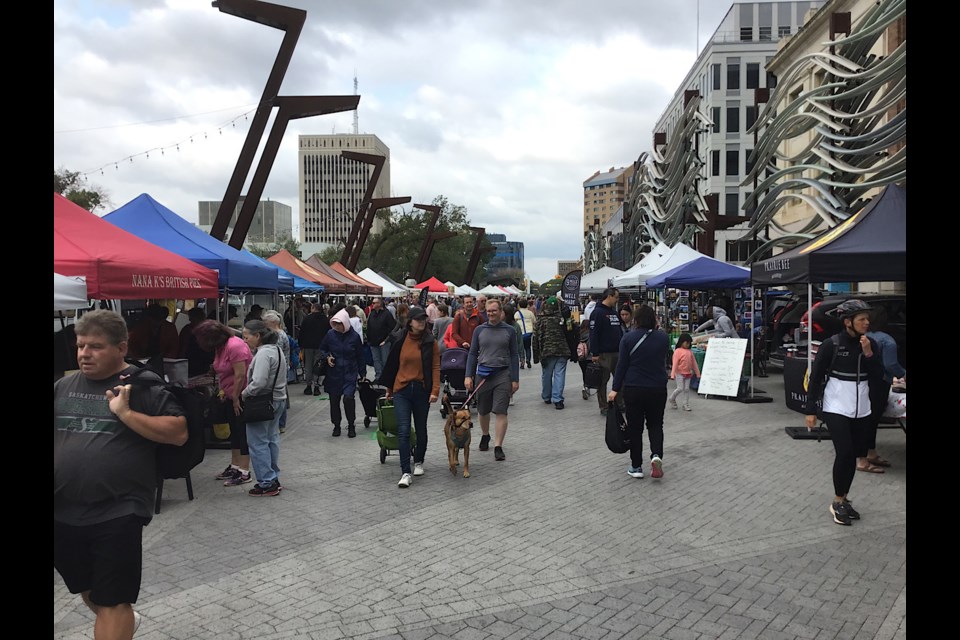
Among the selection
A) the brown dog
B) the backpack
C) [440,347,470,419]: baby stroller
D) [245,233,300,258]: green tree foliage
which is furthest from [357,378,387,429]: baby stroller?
[245,233,300,258]: green tree foliage

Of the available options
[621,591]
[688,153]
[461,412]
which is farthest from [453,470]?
[688,153]

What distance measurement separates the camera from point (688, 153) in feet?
108

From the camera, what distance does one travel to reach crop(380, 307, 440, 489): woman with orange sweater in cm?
724

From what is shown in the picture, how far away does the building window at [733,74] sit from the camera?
61531 mm

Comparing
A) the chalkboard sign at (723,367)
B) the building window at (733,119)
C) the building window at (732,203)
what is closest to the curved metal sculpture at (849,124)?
the chalkboard sign at (723,367)

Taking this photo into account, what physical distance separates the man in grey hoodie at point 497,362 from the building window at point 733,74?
61.0 meters

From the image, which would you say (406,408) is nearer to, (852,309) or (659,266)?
(852,309)

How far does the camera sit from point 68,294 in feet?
15.8

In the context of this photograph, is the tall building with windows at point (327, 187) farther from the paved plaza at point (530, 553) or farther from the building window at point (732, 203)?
the paved plaza at point (530, 553)

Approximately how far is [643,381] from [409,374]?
240 cm

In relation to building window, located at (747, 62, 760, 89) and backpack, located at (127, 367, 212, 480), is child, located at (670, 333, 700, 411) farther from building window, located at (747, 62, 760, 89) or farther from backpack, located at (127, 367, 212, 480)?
building window, located at (747, 62, 760, 89)

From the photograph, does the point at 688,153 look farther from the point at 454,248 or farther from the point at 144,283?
the point at 454,248

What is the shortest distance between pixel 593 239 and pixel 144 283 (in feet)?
366
